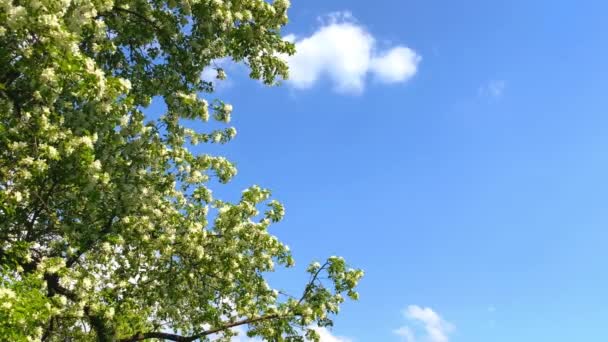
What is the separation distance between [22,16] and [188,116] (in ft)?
20.9

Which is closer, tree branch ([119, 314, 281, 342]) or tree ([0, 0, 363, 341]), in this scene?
tree ([0, 0, 363, 341])

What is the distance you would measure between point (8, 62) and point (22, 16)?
2.37 metres

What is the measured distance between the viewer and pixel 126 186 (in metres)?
16.2

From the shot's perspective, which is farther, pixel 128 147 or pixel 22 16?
pixel 128 147

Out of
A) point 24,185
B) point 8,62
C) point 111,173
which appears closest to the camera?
point 8,62

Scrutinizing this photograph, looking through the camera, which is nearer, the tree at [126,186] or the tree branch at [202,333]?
the tree at [126,186]

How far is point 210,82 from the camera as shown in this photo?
1870 centimetres

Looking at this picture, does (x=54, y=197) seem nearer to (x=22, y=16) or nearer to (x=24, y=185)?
(x=24, y=185)

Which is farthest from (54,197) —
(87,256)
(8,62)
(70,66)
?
(70,66)

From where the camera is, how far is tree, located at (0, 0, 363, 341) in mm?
12844

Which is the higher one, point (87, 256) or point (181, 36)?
point (181, 36)

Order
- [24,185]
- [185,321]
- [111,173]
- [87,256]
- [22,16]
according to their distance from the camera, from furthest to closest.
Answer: [185,321]
[87,256]
[111,173]
[24,185]
[22,16]

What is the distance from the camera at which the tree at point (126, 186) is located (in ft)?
42.1

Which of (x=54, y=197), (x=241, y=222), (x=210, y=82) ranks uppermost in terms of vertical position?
(x=210, y=82)
